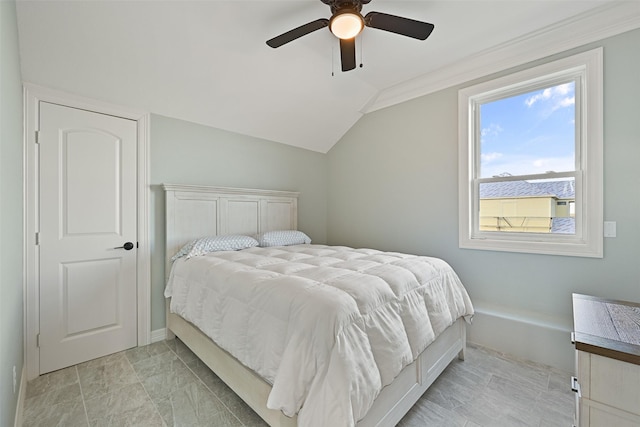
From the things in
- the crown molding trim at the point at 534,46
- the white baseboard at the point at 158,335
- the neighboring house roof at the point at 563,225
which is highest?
the crown molding trim at the point at 534,46

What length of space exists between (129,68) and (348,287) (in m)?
2.55

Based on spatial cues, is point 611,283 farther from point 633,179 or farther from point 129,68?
point 129,68

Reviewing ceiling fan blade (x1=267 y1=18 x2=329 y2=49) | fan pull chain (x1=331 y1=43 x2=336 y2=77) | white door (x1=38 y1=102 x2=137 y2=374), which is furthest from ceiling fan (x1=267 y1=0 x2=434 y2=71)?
white door (x1=38 y1=102 x2=137 y2=374)

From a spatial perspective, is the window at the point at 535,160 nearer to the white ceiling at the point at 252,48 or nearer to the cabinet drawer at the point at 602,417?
the white ceiling at the point at 252,48

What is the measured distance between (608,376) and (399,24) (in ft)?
6.74

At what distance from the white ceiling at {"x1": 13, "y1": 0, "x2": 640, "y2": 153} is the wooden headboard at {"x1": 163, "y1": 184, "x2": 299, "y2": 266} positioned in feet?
2.70

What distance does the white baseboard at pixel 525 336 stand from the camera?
2.13m

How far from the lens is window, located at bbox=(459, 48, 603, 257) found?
210cm

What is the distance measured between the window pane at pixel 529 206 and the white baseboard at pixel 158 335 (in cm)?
342

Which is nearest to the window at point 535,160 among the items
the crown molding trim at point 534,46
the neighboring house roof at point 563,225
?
the neighboring house roof at point 563,225

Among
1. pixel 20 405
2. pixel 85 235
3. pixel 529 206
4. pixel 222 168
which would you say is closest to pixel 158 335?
pixel 20 405

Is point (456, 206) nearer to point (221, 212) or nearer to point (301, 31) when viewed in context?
point (301, 31)

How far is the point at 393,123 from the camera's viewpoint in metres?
3.29

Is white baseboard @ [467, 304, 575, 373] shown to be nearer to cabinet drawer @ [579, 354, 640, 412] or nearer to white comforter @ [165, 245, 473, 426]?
white comforter @ [165, 245, 473, 426]
